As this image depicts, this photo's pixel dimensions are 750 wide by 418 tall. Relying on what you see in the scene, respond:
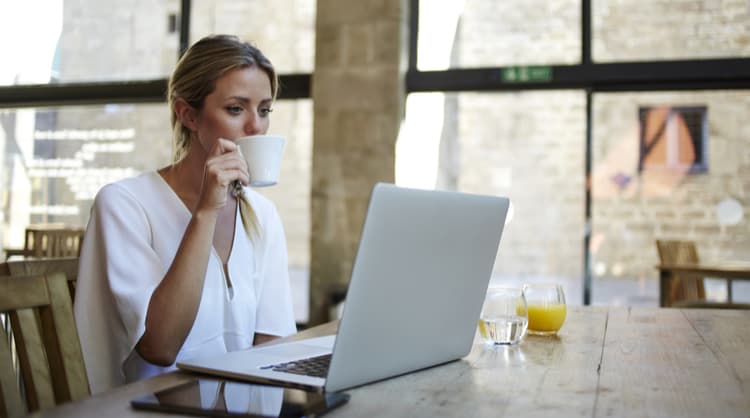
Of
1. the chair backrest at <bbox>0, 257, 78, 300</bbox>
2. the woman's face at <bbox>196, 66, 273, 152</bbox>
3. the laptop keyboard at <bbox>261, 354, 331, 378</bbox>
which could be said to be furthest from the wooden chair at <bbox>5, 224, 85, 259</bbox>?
the laptop keyboard at <bbox>261, 354, 331, 378</bbox>

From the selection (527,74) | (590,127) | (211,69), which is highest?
(527,74)

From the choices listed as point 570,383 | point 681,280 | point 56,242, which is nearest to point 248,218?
point 570,383

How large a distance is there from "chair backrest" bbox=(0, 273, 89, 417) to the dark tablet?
7.2 inches

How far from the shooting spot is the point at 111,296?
1.39 meters

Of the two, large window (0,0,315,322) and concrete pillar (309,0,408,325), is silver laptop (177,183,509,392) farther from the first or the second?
large window (0,0,315,322)

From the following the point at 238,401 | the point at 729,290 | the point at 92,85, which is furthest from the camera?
the point at 92,85

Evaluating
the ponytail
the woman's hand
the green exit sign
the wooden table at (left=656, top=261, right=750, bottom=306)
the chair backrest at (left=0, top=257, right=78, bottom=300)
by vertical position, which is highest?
the green exit sign

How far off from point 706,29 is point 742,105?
50cm

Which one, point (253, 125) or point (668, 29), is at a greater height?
point (668, 29)

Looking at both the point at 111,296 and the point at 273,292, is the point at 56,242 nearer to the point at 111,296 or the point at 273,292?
the point at 273,292

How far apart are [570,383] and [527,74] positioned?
412 centimetres

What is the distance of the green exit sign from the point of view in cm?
489

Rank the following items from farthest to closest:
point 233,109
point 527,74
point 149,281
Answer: point 527,74
point 233,109
point 149,281

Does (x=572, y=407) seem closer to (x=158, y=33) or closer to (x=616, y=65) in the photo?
(x=616, y=65)
